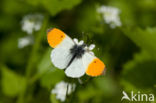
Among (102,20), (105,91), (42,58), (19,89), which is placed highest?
(102,20)

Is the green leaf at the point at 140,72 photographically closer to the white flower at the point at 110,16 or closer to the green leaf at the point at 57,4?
the white flower at the point at 110,16

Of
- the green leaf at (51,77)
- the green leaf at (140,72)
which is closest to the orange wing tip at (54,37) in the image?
the green leaf at (51,77)

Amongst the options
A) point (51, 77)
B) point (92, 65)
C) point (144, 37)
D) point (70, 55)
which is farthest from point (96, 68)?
point (51, 77)

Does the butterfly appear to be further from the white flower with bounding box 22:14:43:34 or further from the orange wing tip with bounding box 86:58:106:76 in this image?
the white flower with bounding box 22:14:43:34

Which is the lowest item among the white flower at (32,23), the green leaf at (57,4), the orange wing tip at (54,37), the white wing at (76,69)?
the white wing at (76,69)

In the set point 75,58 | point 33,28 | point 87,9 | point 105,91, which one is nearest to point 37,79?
point 33,28

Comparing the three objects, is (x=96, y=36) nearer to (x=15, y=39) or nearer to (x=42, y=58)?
(x=42, y=58)

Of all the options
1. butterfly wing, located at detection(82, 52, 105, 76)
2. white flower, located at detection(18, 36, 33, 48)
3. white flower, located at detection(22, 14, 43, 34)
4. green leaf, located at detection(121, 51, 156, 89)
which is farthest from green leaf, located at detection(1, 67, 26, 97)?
butterfly wing, located at detection(82, 52, 105, 76)
